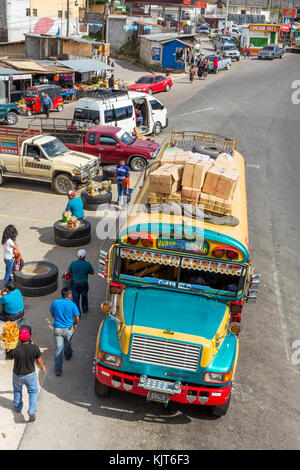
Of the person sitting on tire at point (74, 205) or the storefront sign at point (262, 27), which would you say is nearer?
the person sitting on tire at point (74, 205)

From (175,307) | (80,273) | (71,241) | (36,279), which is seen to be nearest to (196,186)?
(175,307)

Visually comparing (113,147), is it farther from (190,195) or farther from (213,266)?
(213,266)

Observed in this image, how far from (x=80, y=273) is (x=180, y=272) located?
9.70 ft

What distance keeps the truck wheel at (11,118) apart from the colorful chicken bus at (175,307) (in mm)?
23007

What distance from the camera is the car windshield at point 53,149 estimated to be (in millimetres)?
19609

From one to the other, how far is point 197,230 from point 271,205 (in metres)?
11.7

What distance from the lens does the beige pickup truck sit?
19.3 m

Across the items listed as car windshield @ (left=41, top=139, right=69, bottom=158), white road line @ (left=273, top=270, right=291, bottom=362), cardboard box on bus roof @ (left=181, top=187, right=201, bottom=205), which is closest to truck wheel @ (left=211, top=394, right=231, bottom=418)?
white road line @ (left=273, top=270, right=291, bottom=362)

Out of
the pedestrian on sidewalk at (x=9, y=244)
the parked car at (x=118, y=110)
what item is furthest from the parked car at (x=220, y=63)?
the pedestrian on sidewalk at (x=9, y=244)

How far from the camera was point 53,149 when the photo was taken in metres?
19.9

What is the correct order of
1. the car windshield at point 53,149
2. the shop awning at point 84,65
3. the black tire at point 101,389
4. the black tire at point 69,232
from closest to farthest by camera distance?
the black tire at point 101,389 < the black tire at point 69,232 < the car windshield at point 53,149 < the shop awning at point 84,65

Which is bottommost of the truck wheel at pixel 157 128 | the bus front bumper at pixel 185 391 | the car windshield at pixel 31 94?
the truck wheel at pixel 157 128

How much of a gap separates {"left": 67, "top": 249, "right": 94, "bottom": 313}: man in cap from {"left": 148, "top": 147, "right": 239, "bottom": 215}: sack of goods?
2201mm

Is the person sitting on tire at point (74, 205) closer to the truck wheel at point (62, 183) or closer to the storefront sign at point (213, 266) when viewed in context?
the truck wheel at point (62, 183)
